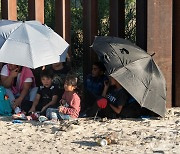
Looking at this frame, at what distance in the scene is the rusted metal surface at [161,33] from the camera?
8398 millimetres

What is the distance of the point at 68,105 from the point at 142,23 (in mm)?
1745

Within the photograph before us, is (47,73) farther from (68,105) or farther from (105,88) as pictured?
(105,88)

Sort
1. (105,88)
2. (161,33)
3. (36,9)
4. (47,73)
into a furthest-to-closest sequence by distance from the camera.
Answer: (36,9) → (161,33) → (47,73) → (105,88)

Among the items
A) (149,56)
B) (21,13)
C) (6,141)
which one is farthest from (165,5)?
(21,13)

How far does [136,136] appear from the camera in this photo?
699cm

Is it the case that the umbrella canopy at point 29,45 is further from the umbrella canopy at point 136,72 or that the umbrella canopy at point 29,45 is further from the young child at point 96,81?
the umbrella canopy at point 136,72

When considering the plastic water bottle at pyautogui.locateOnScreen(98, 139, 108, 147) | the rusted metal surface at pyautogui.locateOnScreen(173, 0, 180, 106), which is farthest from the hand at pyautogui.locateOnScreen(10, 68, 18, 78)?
the rusted metal surface at pyautogui.locateOnScreen(173, 0, 180, 106)

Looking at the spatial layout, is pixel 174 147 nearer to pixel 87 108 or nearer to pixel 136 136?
pixel 136 136

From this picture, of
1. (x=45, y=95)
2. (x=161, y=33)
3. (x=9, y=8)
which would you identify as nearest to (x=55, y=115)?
(x=45, y=95)

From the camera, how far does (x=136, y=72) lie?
759cm

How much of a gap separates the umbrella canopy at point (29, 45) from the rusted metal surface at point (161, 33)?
1.27m

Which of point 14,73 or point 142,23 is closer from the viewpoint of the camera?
point 14,73

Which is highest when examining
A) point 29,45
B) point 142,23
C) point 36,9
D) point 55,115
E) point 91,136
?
point 36,9

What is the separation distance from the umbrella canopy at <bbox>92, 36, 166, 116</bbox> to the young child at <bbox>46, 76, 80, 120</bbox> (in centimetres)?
58
